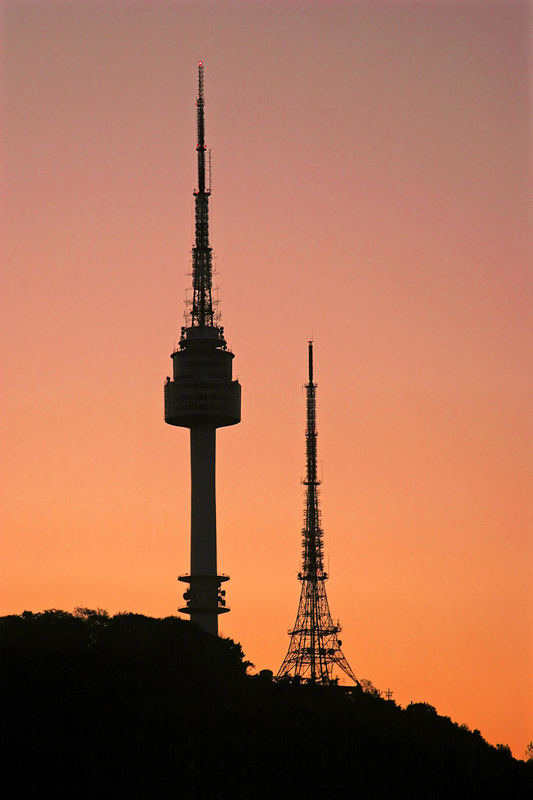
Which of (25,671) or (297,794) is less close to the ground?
(25,671)

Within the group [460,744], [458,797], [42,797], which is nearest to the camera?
[42,797]

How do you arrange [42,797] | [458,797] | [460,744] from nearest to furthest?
[42,797] < [458,797] < [460,744]

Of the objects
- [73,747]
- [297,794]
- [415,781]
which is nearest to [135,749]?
[73,747]

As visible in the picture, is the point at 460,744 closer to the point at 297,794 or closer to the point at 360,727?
the point at 360,727

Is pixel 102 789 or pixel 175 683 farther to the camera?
pixel 175 683

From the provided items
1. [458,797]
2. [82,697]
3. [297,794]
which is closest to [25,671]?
[82,697]

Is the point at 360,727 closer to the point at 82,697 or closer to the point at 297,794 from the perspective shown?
the point at 297,794
